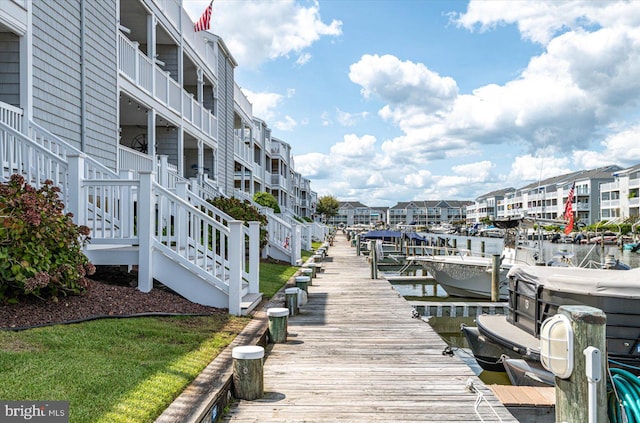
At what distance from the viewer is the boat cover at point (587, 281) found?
6.89m

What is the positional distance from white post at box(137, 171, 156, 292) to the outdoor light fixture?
6.04 m

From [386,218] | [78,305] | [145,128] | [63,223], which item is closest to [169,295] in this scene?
[78,305]

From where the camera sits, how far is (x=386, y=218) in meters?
177

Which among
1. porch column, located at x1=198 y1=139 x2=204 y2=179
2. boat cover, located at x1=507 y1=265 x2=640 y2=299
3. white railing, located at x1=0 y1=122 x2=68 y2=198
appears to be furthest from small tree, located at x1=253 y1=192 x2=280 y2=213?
boat cover, located at x1=507 y1=265 x2=640 y2=299

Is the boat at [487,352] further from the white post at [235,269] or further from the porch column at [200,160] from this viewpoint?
the porch column at [200,160]

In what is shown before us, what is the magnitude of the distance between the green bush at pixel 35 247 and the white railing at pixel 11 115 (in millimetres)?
2290

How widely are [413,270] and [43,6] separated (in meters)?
22.7

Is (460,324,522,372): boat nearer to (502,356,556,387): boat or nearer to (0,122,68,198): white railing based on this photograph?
(502,356,556,387): boat

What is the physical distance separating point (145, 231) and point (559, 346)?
6.22 metres

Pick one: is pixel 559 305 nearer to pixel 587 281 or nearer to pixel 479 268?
pixel 587 281

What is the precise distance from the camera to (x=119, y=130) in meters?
12.6

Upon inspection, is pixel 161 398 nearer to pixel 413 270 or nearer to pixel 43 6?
pixel 43 6

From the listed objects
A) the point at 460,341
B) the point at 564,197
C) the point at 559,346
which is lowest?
the point at 460,341

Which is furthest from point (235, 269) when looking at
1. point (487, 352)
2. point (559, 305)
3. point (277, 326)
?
point (559, 305)
